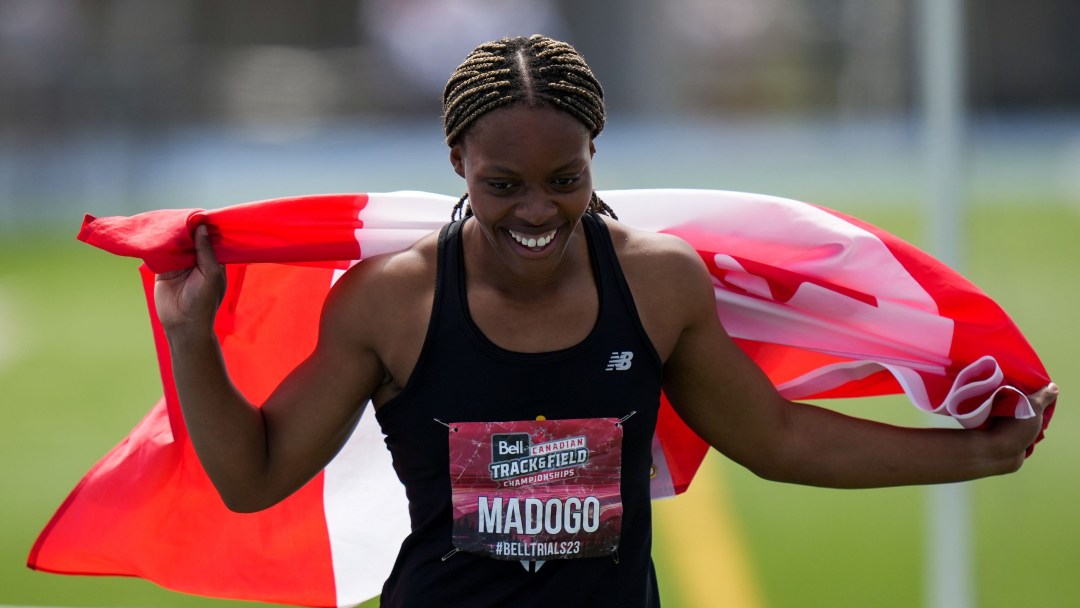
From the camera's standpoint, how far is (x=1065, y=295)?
9.43 m

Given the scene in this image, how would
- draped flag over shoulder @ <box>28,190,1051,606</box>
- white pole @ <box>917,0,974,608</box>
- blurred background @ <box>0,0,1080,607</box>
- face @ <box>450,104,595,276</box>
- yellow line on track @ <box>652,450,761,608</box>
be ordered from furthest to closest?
blurred background @ <box>0,0,1080,607</box> < yellow line on track @ <box>652,450,761,608</box> < white pole @ <box>917,0,974,608</box> < draped flag over shoulder @ <box>28,190,1051,606</box> < face @ <box>450,104,595,276</box>

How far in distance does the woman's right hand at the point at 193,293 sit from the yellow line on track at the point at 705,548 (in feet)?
9.09

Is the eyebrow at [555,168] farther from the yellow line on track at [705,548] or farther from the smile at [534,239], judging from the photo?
the yellow line on track at [705,548]

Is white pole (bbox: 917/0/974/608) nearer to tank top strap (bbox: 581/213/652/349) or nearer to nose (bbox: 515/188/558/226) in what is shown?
tank top strap (bbox: 581/213/652/349)

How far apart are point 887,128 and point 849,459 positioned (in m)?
18.1

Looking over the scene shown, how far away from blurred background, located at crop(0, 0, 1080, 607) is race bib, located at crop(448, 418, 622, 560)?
411cm

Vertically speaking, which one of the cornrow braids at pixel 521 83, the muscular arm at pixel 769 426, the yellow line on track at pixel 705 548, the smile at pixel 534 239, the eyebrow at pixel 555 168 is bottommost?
the yellow line on track at pixel 705 548

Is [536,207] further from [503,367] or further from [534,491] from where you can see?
[534,491]

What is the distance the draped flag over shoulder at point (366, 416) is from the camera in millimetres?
2797

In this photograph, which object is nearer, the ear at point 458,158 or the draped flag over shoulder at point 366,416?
the ear at point 458,158

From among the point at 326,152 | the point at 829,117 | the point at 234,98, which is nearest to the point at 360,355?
the point at 326,152

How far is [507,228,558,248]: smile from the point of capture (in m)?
2.30

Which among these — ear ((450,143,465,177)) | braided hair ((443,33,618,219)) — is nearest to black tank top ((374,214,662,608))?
ear ((450,143,465,177))

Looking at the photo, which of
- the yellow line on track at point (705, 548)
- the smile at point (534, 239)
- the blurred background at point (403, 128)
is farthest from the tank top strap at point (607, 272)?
the blurred background at point (403, 128)
